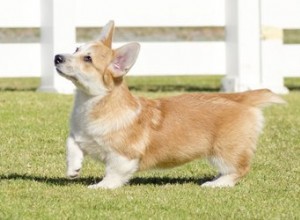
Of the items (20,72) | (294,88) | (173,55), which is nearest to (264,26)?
(173,55)

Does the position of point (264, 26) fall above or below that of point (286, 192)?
above

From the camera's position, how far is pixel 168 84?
16.8 m

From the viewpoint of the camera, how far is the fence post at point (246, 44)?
531 inches

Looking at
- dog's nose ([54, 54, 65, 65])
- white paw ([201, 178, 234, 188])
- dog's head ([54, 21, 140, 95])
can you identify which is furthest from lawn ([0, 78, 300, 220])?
dog's nose ([54, 54, 65, 65])

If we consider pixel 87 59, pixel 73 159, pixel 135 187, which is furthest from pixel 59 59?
pixel 135 187

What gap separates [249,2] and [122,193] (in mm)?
6932

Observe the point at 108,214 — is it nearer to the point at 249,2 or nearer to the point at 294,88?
the point at 249,2

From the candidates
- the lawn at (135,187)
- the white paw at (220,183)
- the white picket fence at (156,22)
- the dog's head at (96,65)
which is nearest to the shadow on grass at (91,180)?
the lawn at (135,187)

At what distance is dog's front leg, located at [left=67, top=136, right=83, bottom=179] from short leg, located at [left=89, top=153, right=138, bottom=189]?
196 mm

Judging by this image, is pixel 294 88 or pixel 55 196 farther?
pixel 294 88

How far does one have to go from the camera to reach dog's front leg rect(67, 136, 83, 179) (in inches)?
279

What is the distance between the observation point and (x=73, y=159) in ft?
23.3

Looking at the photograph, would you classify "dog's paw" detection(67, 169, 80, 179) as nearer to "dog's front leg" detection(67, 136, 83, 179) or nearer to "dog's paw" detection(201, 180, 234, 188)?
"dog's front leg" detection(67, 136, 83, 179)

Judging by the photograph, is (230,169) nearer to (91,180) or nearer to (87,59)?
(91,180)
